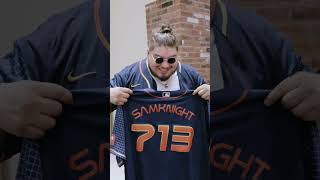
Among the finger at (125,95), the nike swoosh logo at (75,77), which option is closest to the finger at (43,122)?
the nike swoosh logo at (75,77)

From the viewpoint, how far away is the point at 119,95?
1.18 metres

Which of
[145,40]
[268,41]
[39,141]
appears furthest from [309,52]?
[39,141]

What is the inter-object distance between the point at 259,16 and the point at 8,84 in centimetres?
67

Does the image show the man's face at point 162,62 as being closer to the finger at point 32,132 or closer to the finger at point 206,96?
the finger at point 206,96

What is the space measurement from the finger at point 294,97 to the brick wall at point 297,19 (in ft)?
0.30

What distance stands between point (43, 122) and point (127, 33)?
42cm

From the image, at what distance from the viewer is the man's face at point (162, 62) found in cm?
126

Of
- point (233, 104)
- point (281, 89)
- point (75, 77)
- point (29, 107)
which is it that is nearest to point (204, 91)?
point (233, 104)

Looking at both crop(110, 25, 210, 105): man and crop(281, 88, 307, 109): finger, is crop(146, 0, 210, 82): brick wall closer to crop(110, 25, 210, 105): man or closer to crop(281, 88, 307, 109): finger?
crop(110, 25, 210, 105): man

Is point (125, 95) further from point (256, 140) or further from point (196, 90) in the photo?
point (256, 140)

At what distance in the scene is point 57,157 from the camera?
3.43ft

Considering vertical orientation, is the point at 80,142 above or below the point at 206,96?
below

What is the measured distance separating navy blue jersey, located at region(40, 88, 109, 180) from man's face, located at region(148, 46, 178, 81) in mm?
250

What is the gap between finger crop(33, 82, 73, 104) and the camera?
39.3 inches
